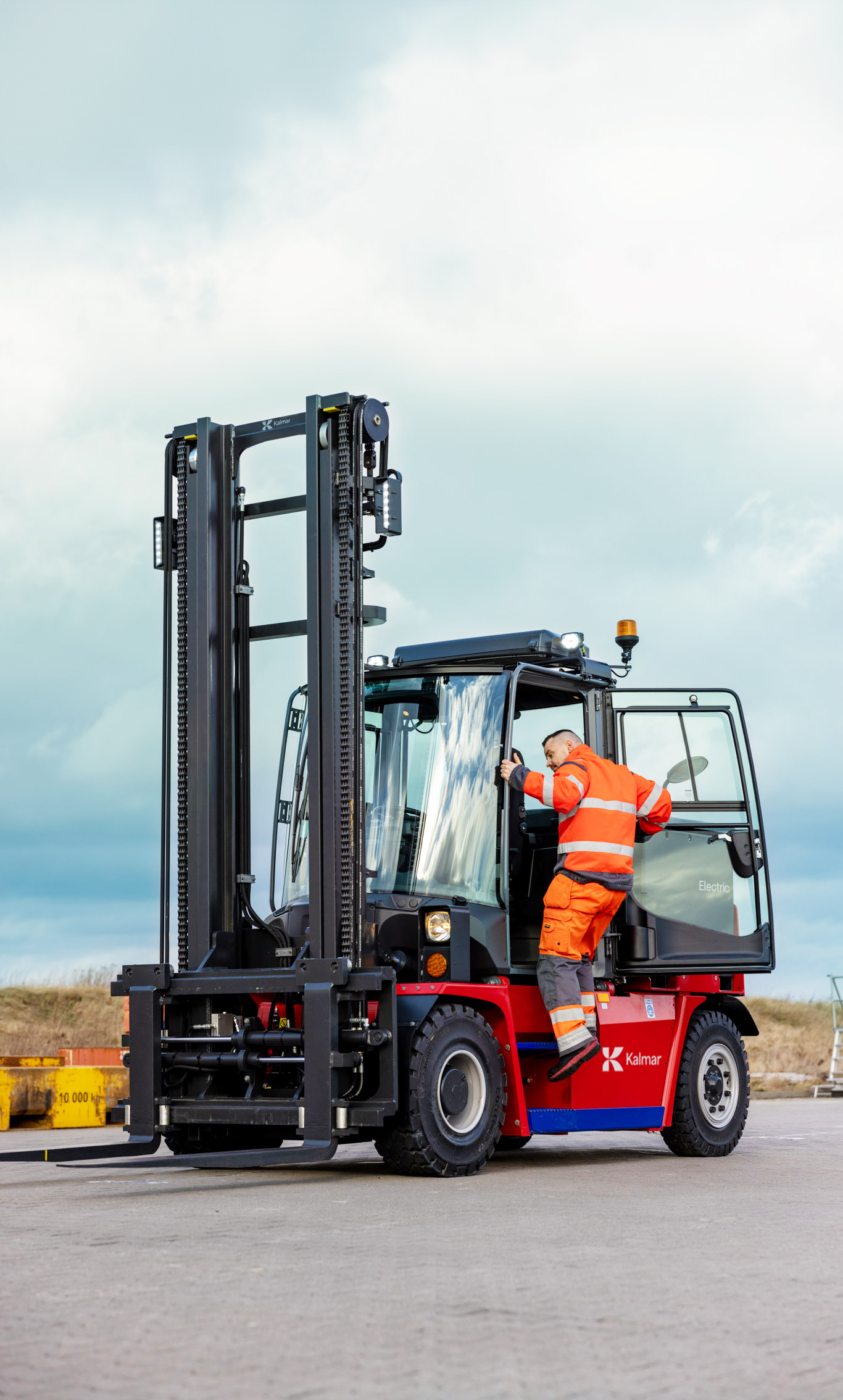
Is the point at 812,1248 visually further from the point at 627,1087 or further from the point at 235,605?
the point at 235,605

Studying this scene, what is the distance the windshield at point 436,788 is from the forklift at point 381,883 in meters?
0.02

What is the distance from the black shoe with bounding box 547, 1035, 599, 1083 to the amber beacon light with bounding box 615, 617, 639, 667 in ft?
9.40

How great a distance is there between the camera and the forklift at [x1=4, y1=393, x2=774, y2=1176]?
921cm

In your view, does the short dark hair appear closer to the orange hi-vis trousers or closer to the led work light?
the orange hi-vis trousers

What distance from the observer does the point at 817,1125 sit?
1529 centimetres

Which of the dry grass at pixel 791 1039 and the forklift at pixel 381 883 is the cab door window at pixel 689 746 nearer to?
the forklift at pixel 381 883

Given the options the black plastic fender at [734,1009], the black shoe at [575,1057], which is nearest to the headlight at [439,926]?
the black shoe at [575,1057]

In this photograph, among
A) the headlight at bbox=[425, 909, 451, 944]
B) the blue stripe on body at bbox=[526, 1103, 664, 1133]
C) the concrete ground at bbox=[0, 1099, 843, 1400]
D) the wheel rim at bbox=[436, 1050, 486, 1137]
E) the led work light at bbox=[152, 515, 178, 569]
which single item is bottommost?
the concrete ground at bbox=[0, 1099, 843, 1400]

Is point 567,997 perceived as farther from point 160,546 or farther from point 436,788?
point 160,546

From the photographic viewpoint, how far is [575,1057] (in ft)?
32.1

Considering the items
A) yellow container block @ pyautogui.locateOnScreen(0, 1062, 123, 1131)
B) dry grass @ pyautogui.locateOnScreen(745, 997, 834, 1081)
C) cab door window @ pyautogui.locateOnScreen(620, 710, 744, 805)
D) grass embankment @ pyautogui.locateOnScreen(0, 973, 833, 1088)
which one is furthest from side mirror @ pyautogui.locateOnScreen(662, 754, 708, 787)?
dry grass @ pyautogui.locateOnScreen(745, 997, 834, 1081)

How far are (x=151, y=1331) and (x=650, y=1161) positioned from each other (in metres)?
7.07

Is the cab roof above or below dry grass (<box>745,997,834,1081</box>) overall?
above

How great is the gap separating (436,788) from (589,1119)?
2349 millimetres
